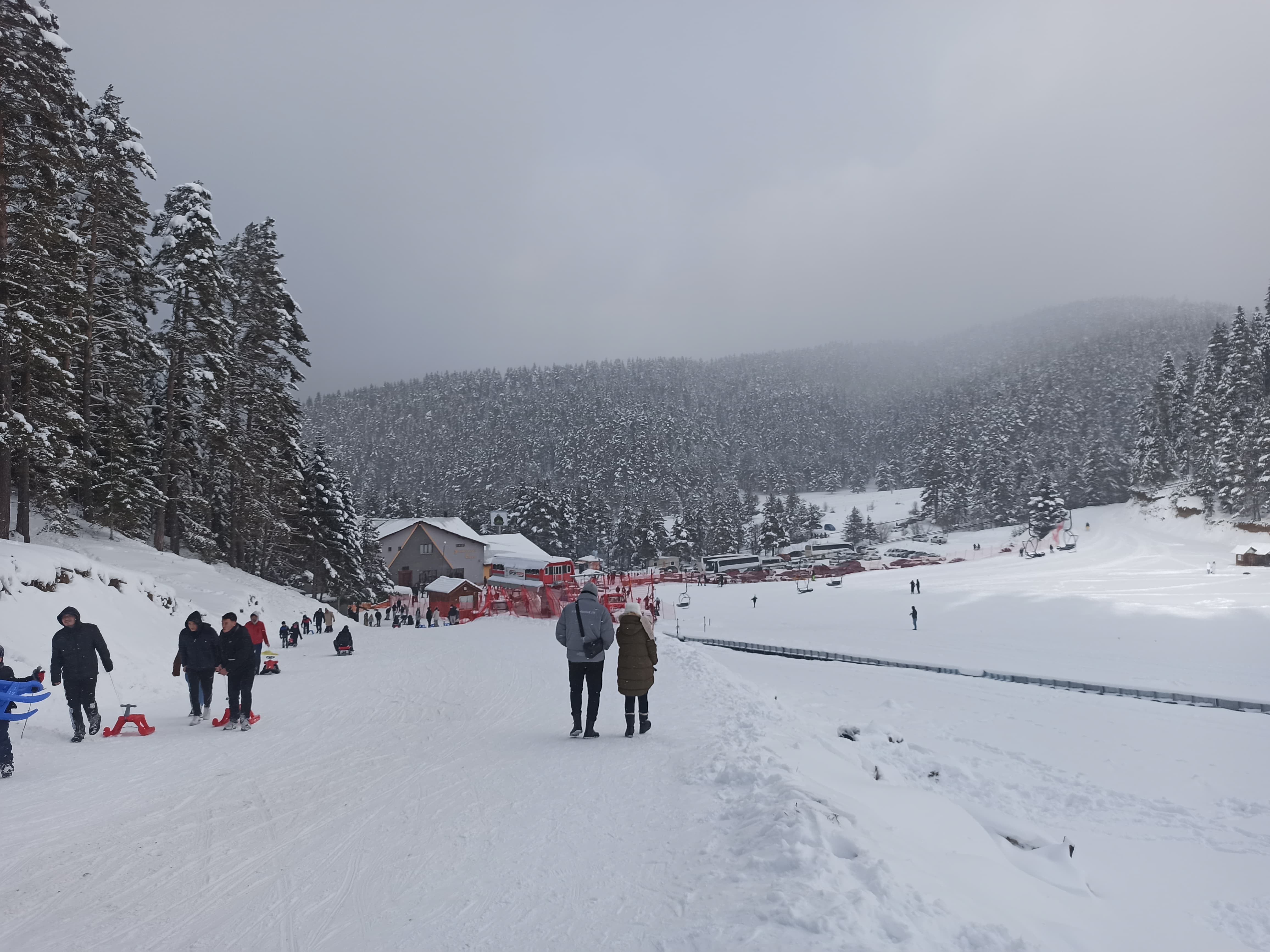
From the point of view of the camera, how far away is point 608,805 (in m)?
6.04

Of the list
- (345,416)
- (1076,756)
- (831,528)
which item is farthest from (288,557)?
(345,416)

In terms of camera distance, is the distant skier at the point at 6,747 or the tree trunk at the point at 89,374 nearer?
the distant skier at the point at 6,747

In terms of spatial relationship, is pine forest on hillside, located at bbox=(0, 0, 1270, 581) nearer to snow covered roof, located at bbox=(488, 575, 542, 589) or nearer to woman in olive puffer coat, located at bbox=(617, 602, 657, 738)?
snow covered roof, located at bbox=(488, 575, 542, 589)

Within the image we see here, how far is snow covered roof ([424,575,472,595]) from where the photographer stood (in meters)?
48.3

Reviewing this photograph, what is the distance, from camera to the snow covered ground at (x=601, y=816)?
4.16 meters

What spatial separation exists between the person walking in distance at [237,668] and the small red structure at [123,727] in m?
0.91

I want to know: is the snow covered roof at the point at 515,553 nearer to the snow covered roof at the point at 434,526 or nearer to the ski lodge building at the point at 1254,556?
the snow covered roof at the point at 434,526

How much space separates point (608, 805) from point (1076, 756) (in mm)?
11467

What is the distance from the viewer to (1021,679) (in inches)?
882

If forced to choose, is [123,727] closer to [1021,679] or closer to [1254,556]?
[1021,679]

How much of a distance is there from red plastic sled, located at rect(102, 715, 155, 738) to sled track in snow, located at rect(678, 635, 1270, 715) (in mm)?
21538

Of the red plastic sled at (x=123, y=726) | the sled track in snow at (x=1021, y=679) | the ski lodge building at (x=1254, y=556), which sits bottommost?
the sled track in snow at (x=1021, y=679)

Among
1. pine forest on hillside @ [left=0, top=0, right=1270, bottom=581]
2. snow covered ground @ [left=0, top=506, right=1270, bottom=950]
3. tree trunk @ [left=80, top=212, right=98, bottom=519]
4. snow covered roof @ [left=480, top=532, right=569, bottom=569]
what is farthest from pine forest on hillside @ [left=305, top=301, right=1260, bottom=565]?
snow covered ground @ [left=0, top=506, right=1270, bottom=950]

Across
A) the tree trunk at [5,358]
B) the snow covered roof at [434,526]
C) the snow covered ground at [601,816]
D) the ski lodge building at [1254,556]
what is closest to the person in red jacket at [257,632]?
the snow covered ground at [601,816]
